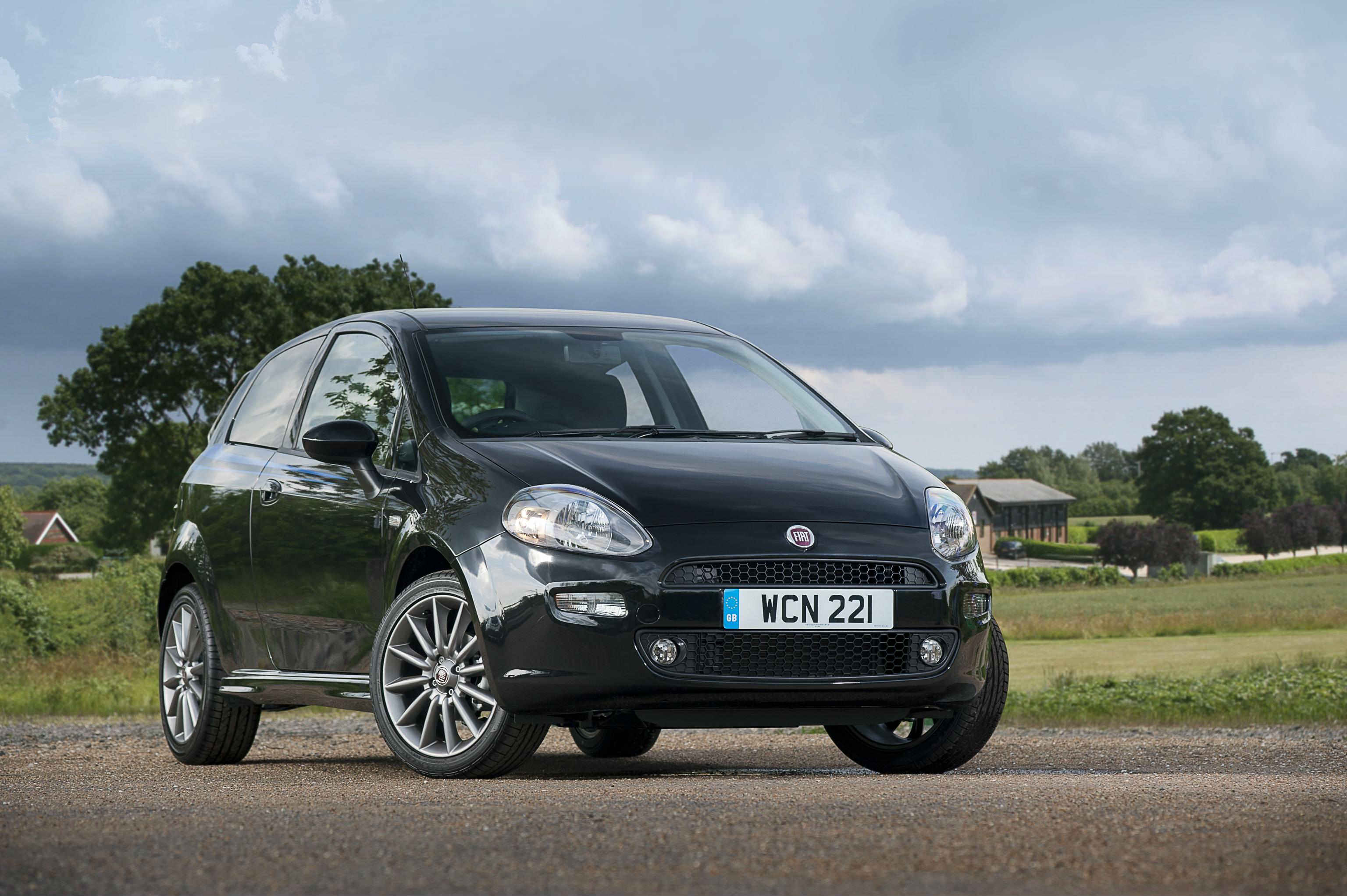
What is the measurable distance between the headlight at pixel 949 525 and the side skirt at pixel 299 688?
2.14 m

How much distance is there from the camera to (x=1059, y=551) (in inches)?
4454

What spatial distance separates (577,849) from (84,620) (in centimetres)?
3175

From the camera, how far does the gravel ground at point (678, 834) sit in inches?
123

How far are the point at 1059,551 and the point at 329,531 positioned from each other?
11123 cm

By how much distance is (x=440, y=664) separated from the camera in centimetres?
543

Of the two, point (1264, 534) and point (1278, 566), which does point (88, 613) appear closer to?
point (1278, 566)

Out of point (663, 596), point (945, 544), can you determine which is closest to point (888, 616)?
point (945, 544)

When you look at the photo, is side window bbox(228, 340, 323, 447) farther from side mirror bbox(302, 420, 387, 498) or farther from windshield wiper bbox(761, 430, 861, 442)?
windshield wiper bbox(761, 430, 861, 442)

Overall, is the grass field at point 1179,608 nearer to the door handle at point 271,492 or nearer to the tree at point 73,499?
the door handle at point 271,492

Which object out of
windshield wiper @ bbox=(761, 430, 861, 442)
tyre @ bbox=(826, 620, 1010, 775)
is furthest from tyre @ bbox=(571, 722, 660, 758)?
windshield wiper @ bbox=(761, 430, 861, 442)

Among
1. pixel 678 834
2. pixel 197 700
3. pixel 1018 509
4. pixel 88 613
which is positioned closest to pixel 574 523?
pixel 678 834

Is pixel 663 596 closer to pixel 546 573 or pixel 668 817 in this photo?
pixel 546 573

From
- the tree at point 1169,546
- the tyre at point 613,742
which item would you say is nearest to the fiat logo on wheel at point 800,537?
the tyre at point 613,742

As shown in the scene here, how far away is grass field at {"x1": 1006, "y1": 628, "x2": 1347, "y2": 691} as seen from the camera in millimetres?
23578
